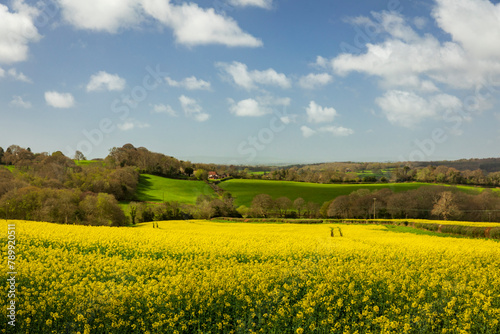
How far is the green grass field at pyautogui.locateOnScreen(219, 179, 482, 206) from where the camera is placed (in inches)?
3206

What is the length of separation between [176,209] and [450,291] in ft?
178

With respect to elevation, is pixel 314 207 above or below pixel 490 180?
below

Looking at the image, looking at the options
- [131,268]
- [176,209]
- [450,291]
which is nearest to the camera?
[450,291]

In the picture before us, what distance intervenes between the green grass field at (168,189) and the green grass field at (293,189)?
7.66 metres

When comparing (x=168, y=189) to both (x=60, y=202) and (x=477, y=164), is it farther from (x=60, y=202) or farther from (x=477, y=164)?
(x=477, y=164)

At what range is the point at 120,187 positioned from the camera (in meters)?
70.9

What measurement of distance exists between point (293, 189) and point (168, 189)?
32.6 meters

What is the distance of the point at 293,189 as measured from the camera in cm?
9056

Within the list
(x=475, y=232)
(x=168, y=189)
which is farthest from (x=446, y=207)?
(x=168, y=189)

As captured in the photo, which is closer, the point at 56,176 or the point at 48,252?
the point at 48,252

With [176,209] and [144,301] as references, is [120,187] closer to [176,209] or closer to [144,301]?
[176,209]

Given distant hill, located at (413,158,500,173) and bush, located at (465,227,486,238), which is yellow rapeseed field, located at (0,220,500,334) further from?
distant hill, located at (413,158,500,173)

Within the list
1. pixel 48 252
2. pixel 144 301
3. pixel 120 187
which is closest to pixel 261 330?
pixel 144 301

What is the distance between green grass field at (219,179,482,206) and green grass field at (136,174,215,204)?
7.66m
